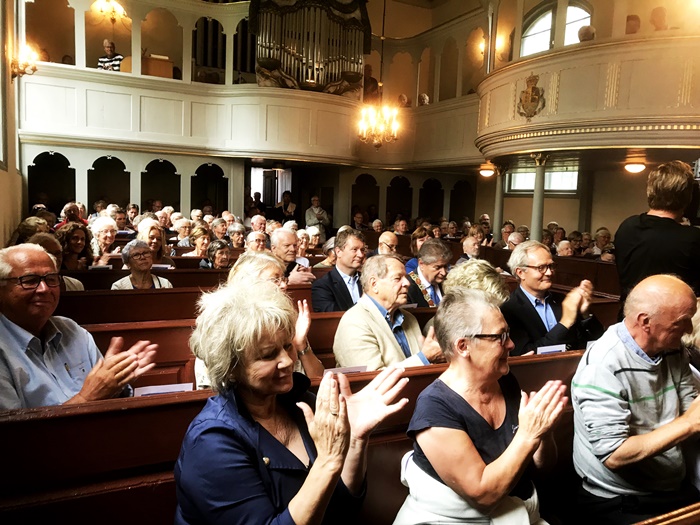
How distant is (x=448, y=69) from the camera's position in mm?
14766

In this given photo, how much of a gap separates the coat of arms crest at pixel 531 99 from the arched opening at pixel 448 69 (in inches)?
245

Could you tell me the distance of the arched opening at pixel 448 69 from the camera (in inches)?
568

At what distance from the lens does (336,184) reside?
13750 mm

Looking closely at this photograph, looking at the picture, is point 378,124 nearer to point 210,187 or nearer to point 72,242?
point 210,187

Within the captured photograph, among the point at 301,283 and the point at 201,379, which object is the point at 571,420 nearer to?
the point at 201,379

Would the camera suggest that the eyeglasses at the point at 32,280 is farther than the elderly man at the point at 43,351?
Yes

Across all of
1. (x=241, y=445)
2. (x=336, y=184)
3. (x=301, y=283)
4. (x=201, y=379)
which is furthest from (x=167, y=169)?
(x=241, y=445)

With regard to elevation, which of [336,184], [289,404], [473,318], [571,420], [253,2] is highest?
[253,2]

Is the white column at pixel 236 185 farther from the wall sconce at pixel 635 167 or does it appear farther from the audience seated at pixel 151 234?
the wall sconce at pixel 635 167

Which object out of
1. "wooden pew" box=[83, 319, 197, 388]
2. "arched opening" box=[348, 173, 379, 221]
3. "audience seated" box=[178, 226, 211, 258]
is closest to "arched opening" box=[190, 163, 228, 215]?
"arched opening" box=[348, 173, 379, 221]

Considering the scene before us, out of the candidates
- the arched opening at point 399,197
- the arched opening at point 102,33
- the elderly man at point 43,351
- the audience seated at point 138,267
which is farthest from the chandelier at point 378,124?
the elderly man at point 43,351

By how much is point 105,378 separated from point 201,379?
42 centimetres

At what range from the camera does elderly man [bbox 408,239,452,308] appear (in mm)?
3656

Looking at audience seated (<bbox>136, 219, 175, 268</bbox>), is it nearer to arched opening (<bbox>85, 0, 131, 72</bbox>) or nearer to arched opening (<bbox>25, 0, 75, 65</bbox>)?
arched opening (<bbox>25, 0, 75, 65</bbox>)
